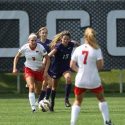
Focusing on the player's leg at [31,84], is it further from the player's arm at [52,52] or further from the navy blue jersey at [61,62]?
the navy blue jersey at [61,62]

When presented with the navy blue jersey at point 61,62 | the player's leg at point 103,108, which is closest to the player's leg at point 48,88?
the navy blue jersey at point 61,62

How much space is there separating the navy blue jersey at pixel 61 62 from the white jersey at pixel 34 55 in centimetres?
66

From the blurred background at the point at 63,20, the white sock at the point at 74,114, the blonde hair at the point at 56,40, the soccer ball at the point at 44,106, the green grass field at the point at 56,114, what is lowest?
the green grass field at the point at 56,114

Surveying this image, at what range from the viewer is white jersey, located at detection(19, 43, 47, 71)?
2059 centimetres

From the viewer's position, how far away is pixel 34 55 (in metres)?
20.7

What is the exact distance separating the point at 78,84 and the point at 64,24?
596 inches

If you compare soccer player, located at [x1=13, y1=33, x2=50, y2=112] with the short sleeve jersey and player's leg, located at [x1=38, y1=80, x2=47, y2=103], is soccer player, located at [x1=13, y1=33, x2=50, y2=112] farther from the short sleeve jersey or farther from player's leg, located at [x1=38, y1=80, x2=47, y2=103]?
the short sleeve jersey

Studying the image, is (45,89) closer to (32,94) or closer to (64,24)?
(32,94)

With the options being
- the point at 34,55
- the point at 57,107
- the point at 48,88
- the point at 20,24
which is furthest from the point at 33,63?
the point at 20,24

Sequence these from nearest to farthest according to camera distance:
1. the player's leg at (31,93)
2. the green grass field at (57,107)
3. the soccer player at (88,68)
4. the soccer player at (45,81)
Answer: the soccer player at (88,68)
the green grass field at (57,107)
the player's leg at (31,93)
the soccer player at (45,81)

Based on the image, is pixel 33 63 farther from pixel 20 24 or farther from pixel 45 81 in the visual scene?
pixel 20 24

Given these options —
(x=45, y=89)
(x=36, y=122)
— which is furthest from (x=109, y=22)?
(x=36, y=122)

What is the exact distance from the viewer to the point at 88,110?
2089cm

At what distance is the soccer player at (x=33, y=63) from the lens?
20.4m
